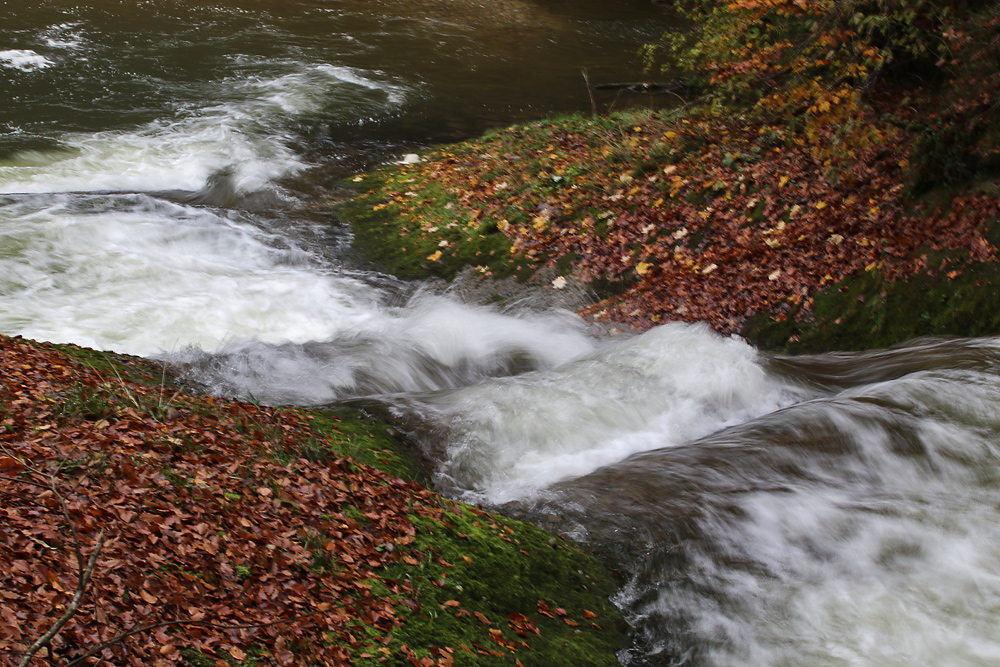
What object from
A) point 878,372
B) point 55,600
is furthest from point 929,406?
point 55,600

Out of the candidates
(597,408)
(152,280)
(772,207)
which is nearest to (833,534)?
(597,408)

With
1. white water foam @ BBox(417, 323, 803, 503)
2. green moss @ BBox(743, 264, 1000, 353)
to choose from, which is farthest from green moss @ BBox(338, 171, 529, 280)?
green moss @ BBox(743, 264, 1000, 353)

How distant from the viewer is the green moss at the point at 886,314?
307 inches

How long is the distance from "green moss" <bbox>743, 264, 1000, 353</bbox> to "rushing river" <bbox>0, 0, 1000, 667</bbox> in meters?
0.29

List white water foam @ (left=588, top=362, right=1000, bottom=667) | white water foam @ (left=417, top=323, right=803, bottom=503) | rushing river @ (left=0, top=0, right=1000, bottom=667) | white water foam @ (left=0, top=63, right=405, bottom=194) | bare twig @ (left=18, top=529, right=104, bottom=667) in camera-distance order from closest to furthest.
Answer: bare twig @ (left=18, top=529, right=104, bottom=667)
white water foam @ (left=588, top=362, right=1000, bottom=667)
rushing river @ (left=0, top=0, right=1000, bottom=667)
white water foam @ (left=417, top=323, right=803, bottom=503)
white water foam @ (left=0, top=63, right=405, bottom=194)

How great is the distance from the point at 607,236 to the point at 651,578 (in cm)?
633

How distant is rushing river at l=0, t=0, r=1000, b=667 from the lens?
17.2 feet

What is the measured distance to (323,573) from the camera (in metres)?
4.19

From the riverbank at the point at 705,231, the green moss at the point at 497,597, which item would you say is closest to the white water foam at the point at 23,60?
the riverbank at the point at 705,231

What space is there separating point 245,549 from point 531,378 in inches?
181

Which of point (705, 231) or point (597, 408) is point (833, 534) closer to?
point (597, 408)

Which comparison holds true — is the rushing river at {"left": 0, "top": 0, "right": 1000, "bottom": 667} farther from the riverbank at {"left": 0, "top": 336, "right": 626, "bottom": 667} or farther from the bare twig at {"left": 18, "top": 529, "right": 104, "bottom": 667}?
the bare twig at {"left": 18, "top": 529, "right": 104, "bottom": 667}

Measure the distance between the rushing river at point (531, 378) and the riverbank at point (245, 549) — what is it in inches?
29.0

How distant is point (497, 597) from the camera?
4777 mm
